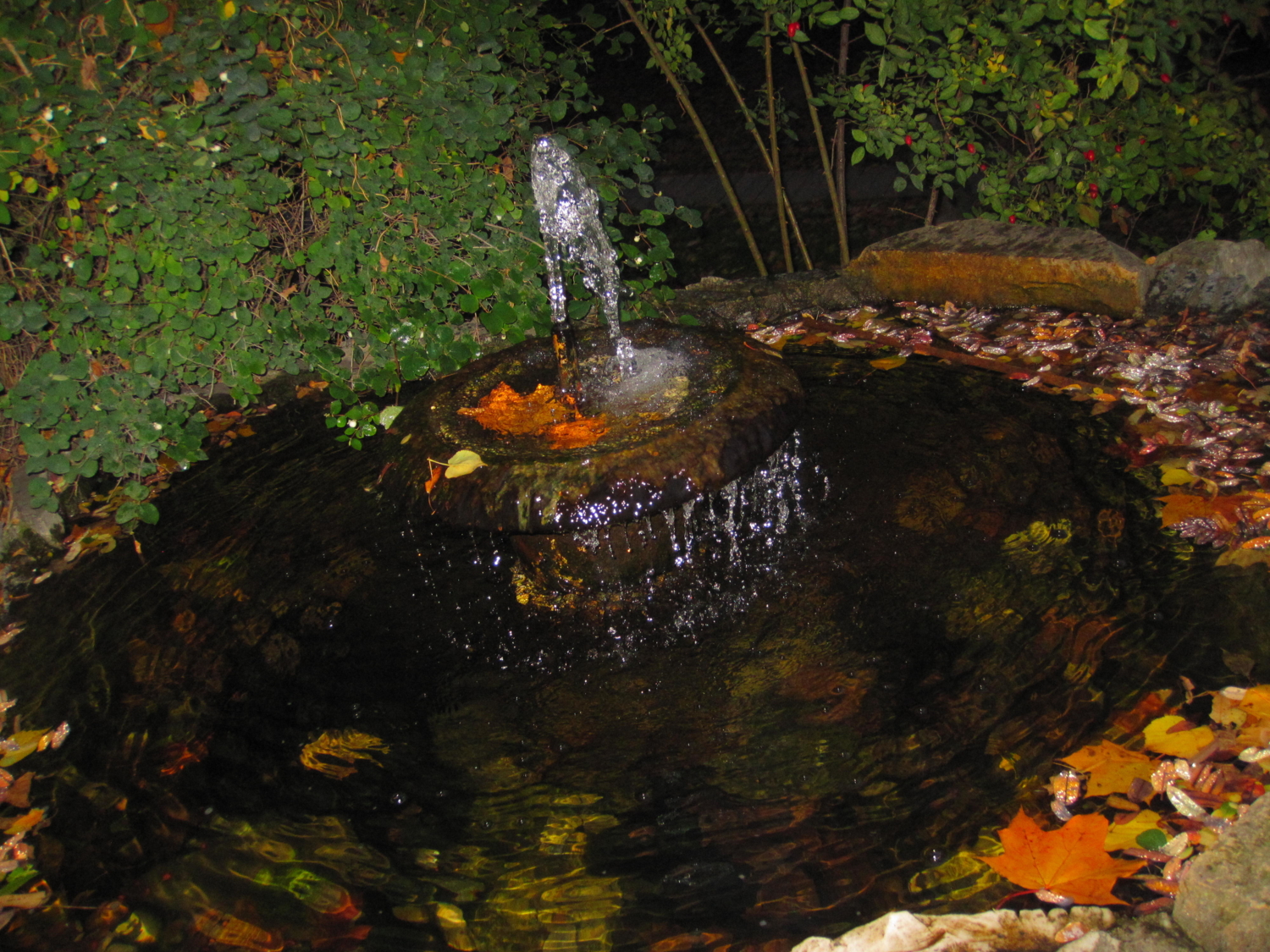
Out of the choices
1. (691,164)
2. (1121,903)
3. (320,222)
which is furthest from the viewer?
(691,164)

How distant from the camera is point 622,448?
7.86 feet

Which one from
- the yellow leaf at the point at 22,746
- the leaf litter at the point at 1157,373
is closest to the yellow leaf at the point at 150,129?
the yellow leaf at the point at 22,746

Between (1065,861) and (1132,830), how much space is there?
0.17 m

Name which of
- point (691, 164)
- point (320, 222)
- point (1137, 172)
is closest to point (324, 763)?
point (320, 222)

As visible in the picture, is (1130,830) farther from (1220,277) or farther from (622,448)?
(1220,277)

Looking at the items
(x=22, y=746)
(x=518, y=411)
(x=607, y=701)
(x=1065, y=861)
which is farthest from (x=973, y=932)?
(x=22, y=746)

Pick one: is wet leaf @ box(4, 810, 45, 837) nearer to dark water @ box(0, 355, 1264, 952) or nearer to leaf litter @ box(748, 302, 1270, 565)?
dark water @ box(0, 355, 1264, 952)

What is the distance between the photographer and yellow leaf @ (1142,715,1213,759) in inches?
77.1

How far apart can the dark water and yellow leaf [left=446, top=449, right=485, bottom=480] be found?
249 millimetres

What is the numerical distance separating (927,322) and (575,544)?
7.77 ft

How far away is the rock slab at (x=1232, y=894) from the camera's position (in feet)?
4.76

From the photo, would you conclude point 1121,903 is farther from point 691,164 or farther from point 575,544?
point 691,164

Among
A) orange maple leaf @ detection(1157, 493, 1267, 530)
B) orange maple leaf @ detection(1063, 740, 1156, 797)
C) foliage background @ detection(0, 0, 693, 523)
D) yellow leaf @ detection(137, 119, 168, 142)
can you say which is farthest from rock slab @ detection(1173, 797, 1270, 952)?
yellow leaf @ detection(137, 119, 168, 142)

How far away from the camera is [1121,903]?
166 cm
